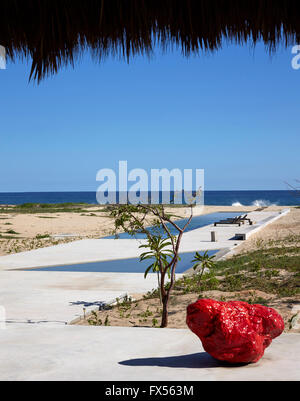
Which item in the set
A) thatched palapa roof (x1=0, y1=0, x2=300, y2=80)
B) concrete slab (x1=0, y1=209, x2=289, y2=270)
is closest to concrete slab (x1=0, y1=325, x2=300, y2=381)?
thatched palapa roof (x1=0, y1=0, x2=300, y2=80)

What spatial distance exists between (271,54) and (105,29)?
48.8 inches

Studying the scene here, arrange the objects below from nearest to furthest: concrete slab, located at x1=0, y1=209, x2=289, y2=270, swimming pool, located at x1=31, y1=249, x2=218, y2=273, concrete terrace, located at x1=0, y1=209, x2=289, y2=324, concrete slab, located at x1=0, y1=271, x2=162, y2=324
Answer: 1. concrete slab, located at x1=0, y1=271, x2=162, y2=324
2. concrete terrace, located at x1=0, y1=209, x2=289, y2=324
3. swimming pool, located at x1=31, y1=249, x2=218, y2=273
4. concrete slab, located at x1=0, y1=209, x2=289, y2=270

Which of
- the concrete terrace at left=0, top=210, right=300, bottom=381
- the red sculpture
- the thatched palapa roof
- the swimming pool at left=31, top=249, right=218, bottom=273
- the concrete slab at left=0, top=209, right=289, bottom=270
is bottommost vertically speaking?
the swimming pool at left=31, top=249, right=218, bottom=273

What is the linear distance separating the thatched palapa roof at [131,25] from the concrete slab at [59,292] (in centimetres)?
369

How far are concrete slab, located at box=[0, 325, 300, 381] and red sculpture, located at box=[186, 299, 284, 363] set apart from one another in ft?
0.35

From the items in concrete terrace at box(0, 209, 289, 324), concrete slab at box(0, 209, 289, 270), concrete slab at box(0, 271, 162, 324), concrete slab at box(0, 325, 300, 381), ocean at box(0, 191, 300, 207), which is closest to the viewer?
concrete slab at box(0, 325, 300, 381)

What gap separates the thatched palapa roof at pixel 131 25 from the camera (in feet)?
10.6

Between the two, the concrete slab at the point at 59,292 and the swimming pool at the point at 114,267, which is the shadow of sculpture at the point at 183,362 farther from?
the swimming pool at the point at 114,267

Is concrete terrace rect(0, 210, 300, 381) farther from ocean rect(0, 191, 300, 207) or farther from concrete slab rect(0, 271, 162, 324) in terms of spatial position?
ocean rect(0, 191, 300, 207)

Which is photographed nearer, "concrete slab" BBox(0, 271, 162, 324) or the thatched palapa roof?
→ the thatched palapa roof

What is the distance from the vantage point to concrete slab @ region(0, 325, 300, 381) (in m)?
3.22

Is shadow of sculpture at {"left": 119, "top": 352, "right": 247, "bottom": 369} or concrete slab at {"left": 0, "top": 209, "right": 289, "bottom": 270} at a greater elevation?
shadow of sculpture at {"left": 119, "top": 352, "right": 247, "bottom": 369}

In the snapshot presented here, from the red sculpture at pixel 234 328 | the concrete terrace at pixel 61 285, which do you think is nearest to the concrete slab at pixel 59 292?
the concrete terrace at pixel 61 285
